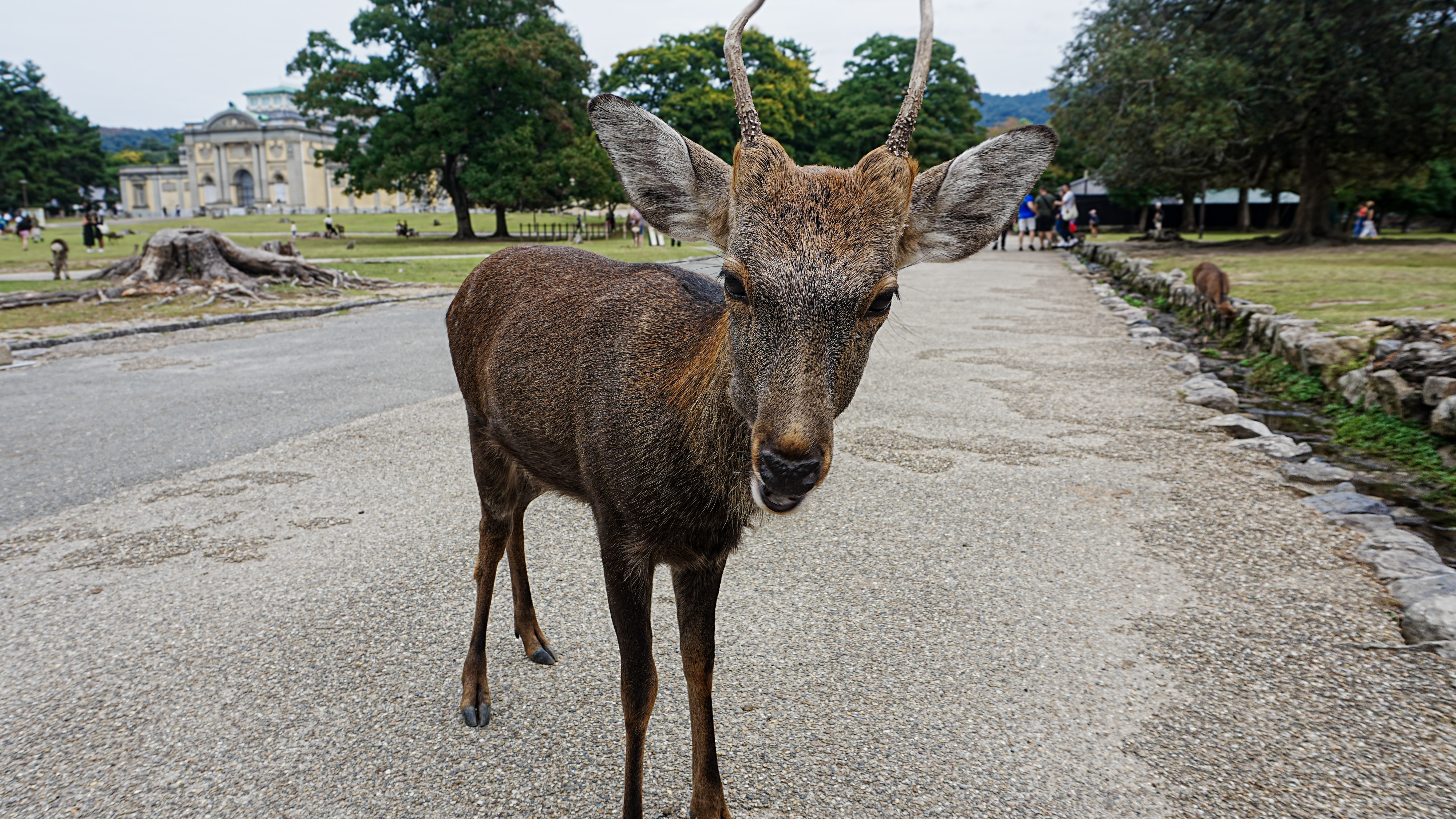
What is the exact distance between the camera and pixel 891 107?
55938 millimetres

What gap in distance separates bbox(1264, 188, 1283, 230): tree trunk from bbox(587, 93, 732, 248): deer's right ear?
148ft

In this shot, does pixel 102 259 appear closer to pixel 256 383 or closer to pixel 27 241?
pixel 27 241

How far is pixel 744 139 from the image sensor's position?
2592 mm

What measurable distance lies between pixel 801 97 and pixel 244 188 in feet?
265

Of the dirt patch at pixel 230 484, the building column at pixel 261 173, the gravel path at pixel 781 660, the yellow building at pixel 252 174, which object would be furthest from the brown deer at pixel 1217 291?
the building column at pixel 261 173

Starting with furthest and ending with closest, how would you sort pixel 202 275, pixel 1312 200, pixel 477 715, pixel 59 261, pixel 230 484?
pixel 1312 200, pixel 59 261, pixel 202 275, pixel 230 484, pixel 477 715

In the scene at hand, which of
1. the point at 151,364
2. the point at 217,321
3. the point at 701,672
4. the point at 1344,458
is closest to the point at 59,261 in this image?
the point at 217,321

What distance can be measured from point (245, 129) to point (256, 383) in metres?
109

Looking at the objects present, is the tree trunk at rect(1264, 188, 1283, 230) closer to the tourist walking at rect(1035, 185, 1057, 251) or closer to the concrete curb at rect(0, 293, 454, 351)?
the tourist walking at rect(1035, 185, 1057, 251)

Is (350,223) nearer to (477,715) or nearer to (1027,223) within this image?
(1027,223)

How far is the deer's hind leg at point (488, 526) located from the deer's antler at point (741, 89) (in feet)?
5.82

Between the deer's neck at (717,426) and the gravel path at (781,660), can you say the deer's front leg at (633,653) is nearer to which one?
the gravel path at (781,660)


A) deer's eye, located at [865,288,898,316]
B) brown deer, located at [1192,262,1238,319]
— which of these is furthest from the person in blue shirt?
deer's eye, located at [865,288,898,316]

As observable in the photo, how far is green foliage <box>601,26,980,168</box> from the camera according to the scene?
50.2 metres
